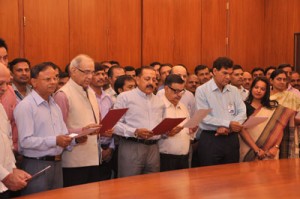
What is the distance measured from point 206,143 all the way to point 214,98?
44 centimetres

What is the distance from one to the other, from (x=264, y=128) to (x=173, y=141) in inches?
39.4

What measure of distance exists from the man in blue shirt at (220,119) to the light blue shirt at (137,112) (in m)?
0.60

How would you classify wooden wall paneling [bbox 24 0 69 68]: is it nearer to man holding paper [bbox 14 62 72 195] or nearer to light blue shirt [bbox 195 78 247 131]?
light blue shirt [bbox 195 78 247 131]

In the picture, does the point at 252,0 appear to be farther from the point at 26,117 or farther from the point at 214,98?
the point at 26,117

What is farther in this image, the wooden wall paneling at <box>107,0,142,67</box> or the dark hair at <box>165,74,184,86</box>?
the wooden wall paneling at <box>107,0,142,67</box>

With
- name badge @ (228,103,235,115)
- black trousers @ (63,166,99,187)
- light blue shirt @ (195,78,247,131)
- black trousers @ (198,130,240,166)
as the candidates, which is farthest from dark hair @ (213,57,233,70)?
black trousers @ (63,166,99,187)

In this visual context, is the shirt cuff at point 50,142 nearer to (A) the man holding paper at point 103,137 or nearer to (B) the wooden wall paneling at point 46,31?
(A) the man holding paper at point 103,137

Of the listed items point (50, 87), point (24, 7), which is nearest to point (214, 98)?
point (50, 87)

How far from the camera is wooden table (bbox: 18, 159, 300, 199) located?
9.31 ft

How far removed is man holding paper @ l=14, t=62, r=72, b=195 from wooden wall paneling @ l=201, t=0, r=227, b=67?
5946 millimetres

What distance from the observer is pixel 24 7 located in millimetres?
6781

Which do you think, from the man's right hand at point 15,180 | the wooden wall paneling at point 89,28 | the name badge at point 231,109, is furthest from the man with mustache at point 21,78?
the wooden wall paneling at point 89,28

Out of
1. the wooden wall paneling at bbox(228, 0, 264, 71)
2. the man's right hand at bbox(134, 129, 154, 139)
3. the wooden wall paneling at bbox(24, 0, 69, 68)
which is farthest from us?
the wooden wall paneling at bbox(228, 0, 264, 71)

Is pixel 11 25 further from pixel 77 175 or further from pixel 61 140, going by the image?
pixel 61 140
